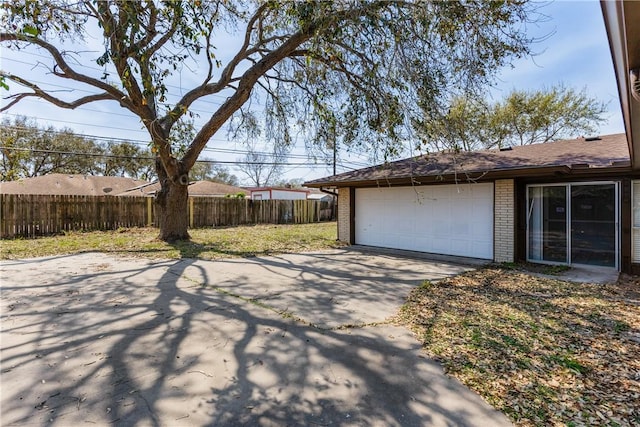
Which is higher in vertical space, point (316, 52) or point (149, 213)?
point (316, 52)

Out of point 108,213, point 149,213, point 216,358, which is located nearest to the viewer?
point 216,358

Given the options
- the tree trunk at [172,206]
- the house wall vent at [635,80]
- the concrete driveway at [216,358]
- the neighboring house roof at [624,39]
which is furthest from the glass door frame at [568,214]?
the tree trunk at [172,206]

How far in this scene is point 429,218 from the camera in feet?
31.2

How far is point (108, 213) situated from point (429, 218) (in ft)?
41.6

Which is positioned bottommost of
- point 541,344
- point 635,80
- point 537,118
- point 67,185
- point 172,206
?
point 541,344

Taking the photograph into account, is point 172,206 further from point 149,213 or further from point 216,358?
point 216,358

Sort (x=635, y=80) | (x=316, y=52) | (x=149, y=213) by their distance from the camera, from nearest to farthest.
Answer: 1. (x=635, y=80)
2. (x=316, y=52)
3. (x=149, y=213)

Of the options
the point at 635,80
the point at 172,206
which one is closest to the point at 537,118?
the point at 172,206

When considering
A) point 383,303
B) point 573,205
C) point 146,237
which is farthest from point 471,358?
point 146,237

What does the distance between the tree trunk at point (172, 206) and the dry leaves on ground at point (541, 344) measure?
8.17 metres

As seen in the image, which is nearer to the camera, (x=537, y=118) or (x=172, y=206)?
(x=172, y=206)

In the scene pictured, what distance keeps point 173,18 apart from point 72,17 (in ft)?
8.93

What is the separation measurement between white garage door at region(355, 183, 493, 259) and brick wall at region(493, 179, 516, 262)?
0.61 feet

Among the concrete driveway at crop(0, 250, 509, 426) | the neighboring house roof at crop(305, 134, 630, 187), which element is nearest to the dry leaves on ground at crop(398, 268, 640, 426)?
the concrete driveway at crop(0, 250, 509, 426)
